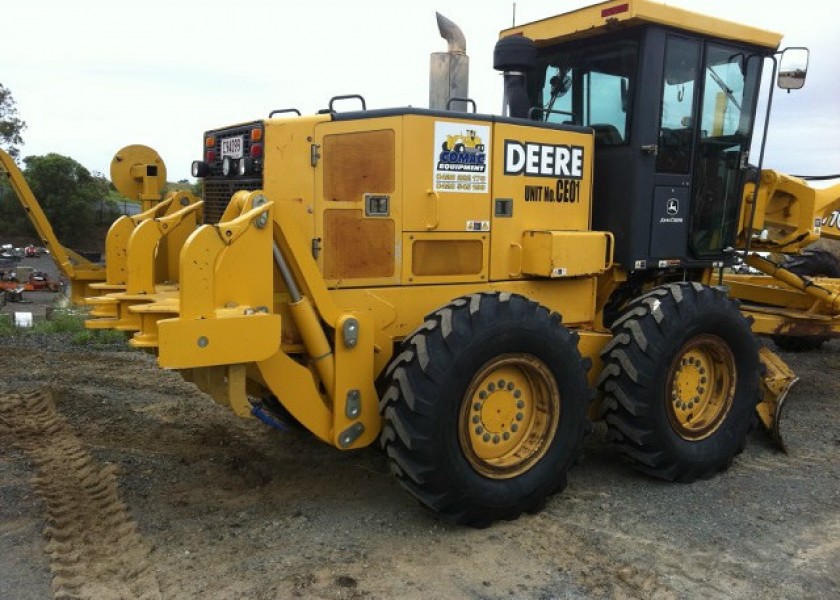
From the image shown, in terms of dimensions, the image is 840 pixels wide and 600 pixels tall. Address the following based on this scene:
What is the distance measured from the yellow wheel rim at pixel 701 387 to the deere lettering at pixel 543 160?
52.8 inches

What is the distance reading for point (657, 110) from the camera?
197 inches

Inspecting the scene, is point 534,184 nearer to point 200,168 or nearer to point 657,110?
point 657,110

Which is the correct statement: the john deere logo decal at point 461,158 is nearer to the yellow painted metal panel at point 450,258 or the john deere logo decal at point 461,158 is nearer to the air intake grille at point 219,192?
the yellow painted metal panel at point 450,258

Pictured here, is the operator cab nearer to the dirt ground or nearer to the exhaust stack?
the exhaust stack

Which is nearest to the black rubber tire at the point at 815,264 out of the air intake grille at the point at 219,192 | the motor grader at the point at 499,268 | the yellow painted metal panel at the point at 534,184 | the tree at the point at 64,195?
the motor grader at the point at 499,268

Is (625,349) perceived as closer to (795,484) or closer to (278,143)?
(795,484)

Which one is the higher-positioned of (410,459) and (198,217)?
A: (198,217)

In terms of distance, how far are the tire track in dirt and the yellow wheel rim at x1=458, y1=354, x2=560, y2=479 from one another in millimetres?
1700

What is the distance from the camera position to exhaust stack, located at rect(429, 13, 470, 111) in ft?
21.8

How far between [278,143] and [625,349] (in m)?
2.35

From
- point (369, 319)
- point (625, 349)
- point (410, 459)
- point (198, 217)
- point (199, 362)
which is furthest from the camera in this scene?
point (198, 217)

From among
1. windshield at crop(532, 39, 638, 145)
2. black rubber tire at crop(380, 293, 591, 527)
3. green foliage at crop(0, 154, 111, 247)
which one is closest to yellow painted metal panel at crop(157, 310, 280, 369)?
black rubber tire at crop(380, 293, 591, 527)

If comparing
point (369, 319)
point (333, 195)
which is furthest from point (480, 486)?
point (333, 195)

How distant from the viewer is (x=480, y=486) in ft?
13.0
